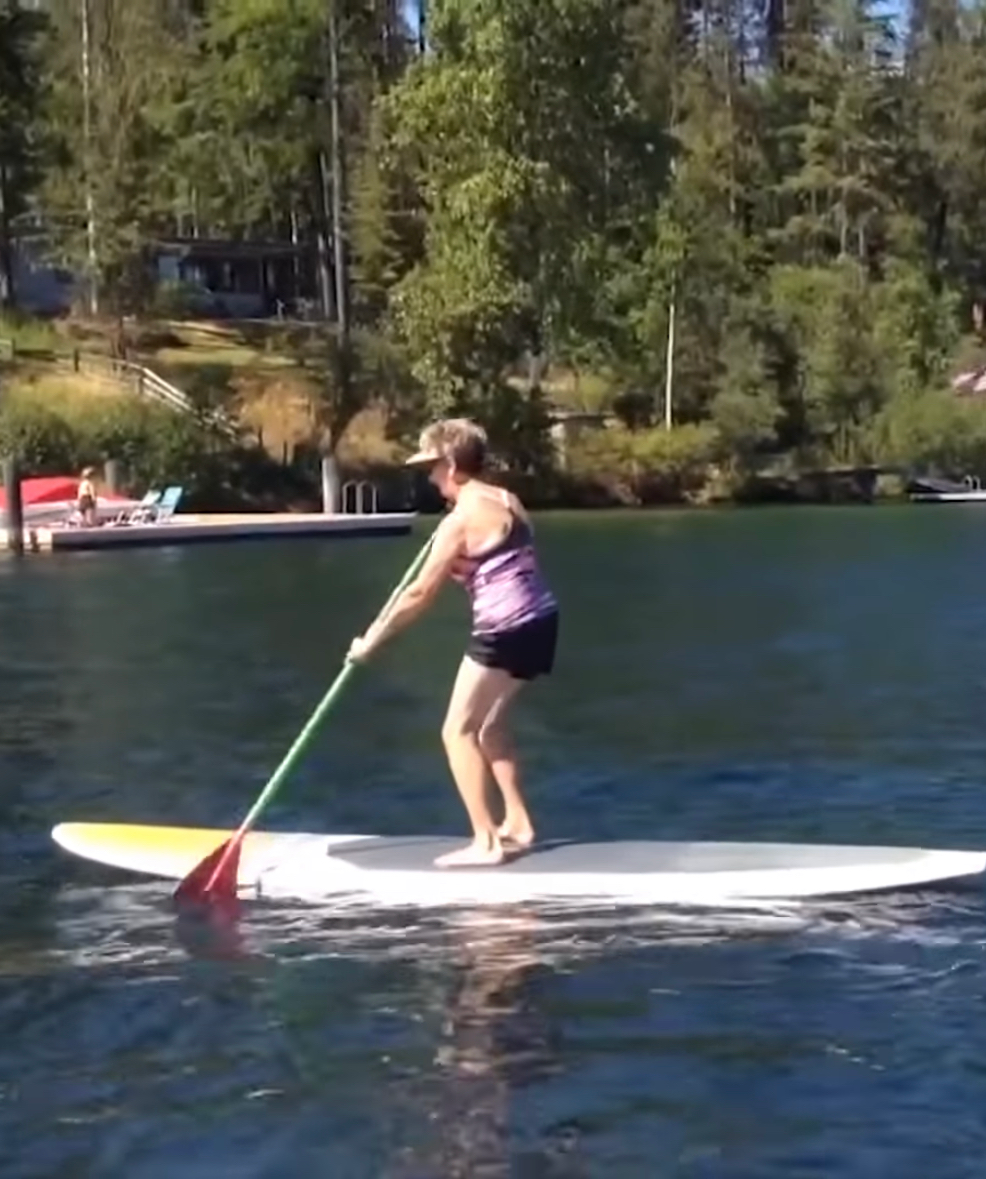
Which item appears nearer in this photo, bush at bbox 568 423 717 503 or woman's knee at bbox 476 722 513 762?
woman's knee at bbox 476 722 513 762

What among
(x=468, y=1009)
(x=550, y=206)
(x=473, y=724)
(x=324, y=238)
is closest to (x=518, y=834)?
(x=473, y=724)

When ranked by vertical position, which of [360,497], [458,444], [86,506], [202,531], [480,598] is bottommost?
[360,497]

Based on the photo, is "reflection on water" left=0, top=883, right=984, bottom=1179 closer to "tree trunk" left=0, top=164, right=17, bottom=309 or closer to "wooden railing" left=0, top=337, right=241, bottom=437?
"wooden railing" left=0, top=337, right=241, bottom=437

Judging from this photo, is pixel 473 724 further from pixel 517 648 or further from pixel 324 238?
pixel 324 238

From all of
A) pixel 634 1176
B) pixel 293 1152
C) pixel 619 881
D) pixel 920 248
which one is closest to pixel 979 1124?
pixel 634 1176

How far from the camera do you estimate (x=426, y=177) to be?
71.6m

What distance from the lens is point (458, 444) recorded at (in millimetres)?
12047

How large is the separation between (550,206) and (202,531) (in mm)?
22309

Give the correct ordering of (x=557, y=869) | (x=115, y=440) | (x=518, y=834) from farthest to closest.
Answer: (x=115, y=440) → (x=518, y=834) → (x=557, y=869)

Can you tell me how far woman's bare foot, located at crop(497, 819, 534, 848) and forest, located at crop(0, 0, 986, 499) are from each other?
56866 millimetres

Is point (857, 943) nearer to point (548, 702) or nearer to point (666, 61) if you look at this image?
point (548, 702)

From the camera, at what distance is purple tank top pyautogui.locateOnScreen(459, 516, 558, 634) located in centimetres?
1227

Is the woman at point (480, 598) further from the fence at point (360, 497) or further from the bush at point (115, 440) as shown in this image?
the fence at point (360, 497)

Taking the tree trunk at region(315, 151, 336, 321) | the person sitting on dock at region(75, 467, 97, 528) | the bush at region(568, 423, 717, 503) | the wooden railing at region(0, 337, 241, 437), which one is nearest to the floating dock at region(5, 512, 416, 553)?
the person sitting on dock at region(75, 467, 97, 528)
